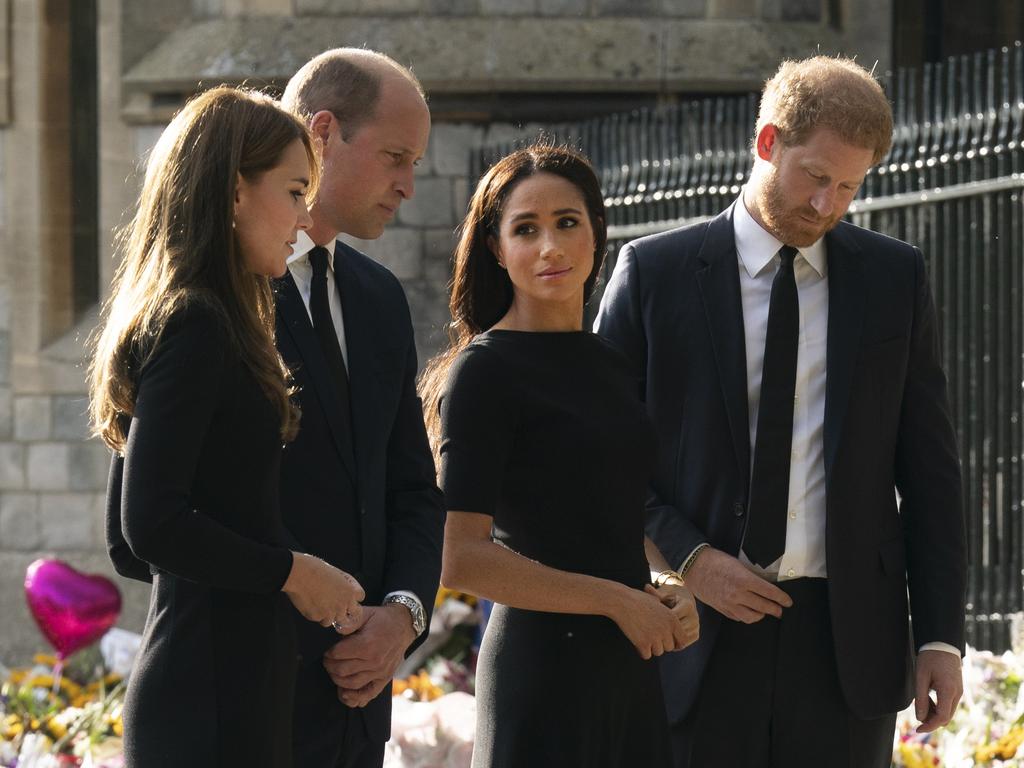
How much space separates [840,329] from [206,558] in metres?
1.42

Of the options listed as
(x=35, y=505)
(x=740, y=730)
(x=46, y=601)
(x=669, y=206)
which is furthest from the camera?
(x=35, y=505)

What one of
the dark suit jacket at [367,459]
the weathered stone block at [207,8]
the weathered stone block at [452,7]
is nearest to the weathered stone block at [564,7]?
the weathered stone block at [452,7]

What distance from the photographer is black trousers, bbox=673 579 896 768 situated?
324 cm

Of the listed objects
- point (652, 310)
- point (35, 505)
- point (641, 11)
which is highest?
point (641, 11)

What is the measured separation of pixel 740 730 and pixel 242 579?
3.89ft

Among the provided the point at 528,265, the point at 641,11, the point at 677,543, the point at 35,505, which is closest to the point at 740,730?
the point at 677,543

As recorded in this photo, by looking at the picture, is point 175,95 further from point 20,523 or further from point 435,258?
point 20,523

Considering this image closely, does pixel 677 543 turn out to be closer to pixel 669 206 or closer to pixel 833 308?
pixel 833 308

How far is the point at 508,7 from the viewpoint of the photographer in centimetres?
934

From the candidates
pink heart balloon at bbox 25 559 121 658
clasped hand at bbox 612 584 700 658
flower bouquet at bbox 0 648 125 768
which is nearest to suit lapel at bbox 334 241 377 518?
clasped hand at bbox 612 584 700 658

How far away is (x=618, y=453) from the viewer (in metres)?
2.95

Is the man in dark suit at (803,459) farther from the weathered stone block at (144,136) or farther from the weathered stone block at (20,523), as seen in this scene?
the weathered stone block at (20,523)

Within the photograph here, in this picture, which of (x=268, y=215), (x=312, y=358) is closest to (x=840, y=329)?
(x=312, y=358)

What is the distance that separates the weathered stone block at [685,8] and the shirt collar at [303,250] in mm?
6613
